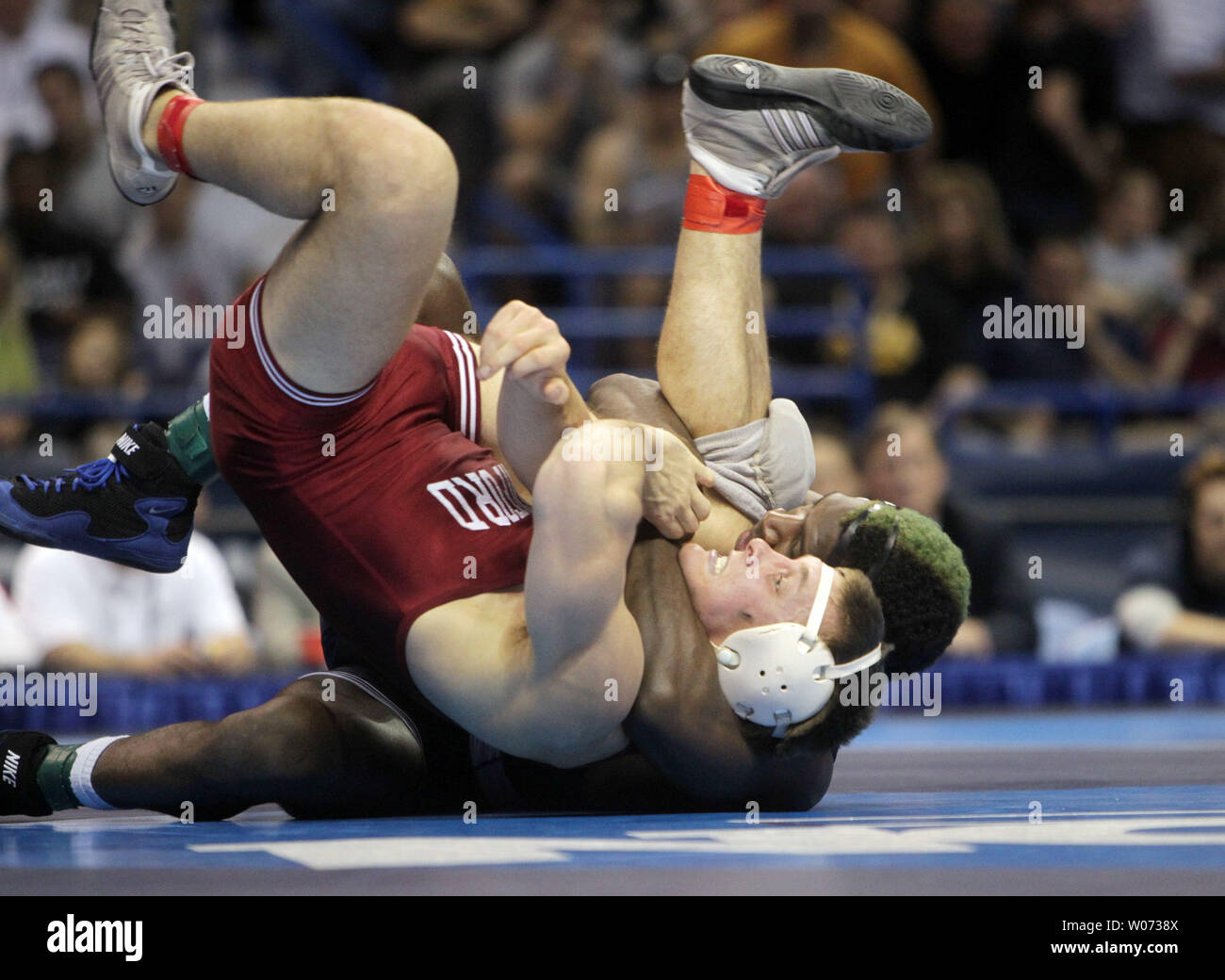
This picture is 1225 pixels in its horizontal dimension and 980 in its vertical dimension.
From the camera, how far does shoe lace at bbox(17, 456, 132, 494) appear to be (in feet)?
10.6

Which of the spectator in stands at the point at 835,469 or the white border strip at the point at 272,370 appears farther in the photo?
the spectator in stands at the point at 835,469

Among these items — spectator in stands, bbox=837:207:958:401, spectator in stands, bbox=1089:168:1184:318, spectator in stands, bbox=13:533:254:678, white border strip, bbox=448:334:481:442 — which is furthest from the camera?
spectator in stands, bbox=1089:168:1184:318

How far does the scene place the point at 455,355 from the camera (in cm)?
301

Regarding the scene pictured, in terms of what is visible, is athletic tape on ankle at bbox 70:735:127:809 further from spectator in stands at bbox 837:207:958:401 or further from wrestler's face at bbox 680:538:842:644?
spectator in stands at bbox 837:207:958:401

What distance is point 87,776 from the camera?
2768mm

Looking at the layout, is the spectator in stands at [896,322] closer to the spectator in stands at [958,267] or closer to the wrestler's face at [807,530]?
the spectator in stands at [958,267]

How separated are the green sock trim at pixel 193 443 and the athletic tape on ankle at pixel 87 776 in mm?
658

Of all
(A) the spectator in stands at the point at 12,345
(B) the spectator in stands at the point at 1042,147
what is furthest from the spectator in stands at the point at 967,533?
(A) the spectator in stands at the point at 12,345

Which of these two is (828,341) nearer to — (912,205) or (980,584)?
(912,205)

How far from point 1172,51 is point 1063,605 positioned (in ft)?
11.4

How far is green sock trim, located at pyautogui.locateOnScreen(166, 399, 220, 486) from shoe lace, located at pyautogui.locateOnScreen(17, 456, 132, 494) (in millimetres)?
111

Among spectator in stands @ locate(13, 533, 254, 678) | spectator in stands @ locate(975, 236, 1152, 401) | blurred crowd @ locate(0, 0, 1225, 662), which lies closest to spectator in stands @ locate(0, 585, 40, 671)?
spectator in stands @ locate(13, 533, 254, 678)

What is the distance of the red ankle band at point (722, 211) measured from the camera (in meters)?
3.24
